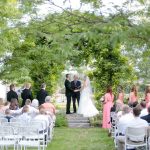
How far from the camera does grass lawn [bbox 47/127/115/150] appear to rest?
12.2 metres

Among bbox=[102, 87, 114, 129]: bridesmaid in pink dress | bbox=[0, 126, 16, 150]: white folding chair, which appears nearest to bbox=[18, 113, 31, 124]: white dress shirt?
bbox=[0, 126, 16, 150]: white folding chair

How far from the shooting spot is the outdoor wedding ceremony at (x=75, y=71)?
3949 millimetres

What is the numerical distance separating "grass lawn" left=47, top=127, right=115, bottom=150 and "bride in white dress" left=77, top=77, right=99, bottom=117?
7.90 ft

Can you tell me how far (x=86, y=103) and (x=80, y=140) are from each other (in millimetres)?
6083

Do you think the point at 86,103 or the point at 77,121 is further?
the point at 86,103

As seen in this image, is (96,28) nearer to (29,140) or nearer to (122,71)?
(29,140)

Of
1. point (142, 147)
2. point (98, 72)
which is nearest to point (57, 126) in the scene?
point (98, 72)

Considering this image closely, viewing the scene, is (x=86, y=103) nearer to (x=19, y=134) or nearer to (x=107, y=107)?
(x=107, y=107)

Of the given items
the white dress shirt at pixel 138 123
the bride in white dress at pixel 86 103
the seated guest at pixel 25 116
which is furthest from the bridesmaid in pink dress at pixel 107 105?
the white dress shirt at pixel 138 123

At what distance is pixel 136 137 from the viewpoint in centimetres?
882

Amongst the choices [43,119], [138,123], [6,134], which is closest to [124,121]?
[138,123]

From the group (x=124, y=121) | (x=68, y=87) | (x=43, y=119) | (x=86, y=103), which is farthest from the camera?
(x=86, y=103)

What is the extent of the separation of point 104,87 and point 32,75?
3.71 metres

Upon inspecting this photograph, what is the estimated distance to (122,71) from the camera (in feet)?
68.0
